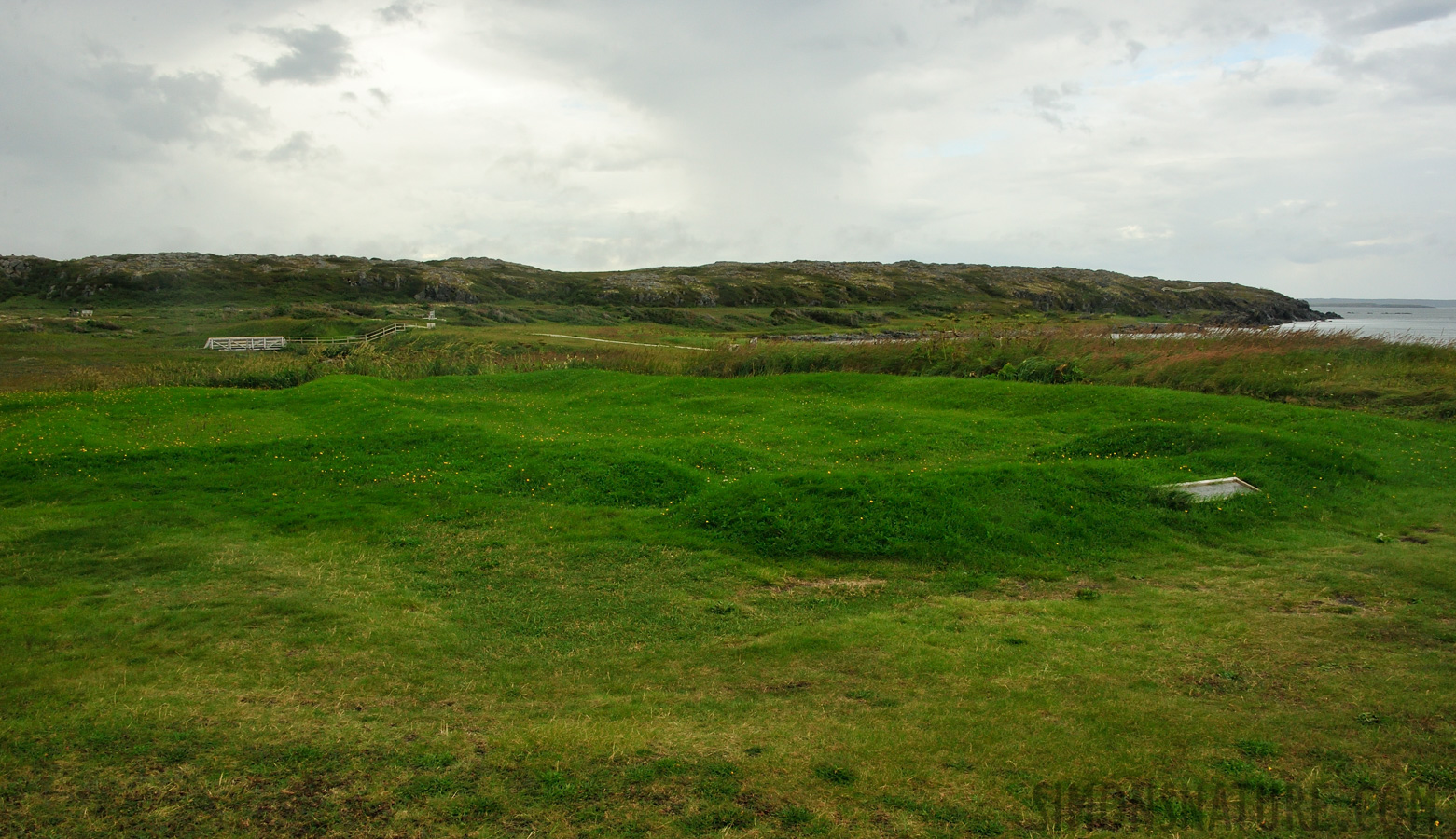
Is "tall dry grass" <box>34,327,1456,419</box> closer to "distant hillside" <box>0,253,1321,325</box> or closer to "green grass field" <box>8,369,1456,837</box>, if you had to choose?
"green grass field" <box>8,369,1456,837</box>

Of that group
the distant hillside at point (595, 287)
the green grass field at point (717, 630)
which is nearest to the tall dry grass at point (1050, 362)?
the green grass field at point (717, 630)

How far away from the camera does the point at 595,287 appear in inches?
4390

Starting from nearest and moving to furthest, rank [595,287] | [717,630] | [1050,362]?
[717,630]
[1050,362]
[595,287]

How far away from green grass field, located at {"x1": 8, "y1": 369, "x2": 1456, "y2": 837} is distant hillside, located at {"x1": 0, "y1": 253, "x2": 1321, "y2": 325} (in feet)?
272

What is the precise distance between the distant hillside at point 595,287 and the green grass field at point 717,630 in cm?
8286

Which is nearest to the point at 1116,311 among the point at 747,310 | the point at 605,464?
the point at 747,310

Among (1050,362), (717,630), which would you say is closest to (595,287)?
(1050,362)

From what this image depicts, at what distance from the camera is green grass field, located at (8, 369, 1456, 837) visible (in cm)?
538

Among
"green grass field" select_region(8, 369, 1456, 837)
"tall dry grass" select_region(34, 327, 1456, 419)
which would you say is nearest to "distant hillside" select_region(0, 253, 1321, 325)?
"tall dry grass" select_region(34, 327, 1456, 419)

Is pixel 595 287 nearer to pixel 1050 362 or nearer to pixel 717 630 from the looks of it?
pixel 1050 362

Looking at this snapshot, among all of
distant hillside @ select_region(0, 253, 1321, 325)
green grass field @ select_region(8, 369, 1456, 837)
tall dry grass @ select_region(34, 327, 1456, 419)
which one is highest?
distant hillside @ select_region(0, 253, 1321, 325)

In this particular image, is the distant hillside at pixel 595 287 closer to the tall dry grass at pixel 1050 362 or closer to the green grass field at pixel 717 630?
the tall dry grass at pixel 1050 362

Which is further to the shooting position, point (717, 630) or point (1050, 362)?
point (1050, 362)

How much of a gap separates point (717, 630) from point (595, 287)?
10607cm
